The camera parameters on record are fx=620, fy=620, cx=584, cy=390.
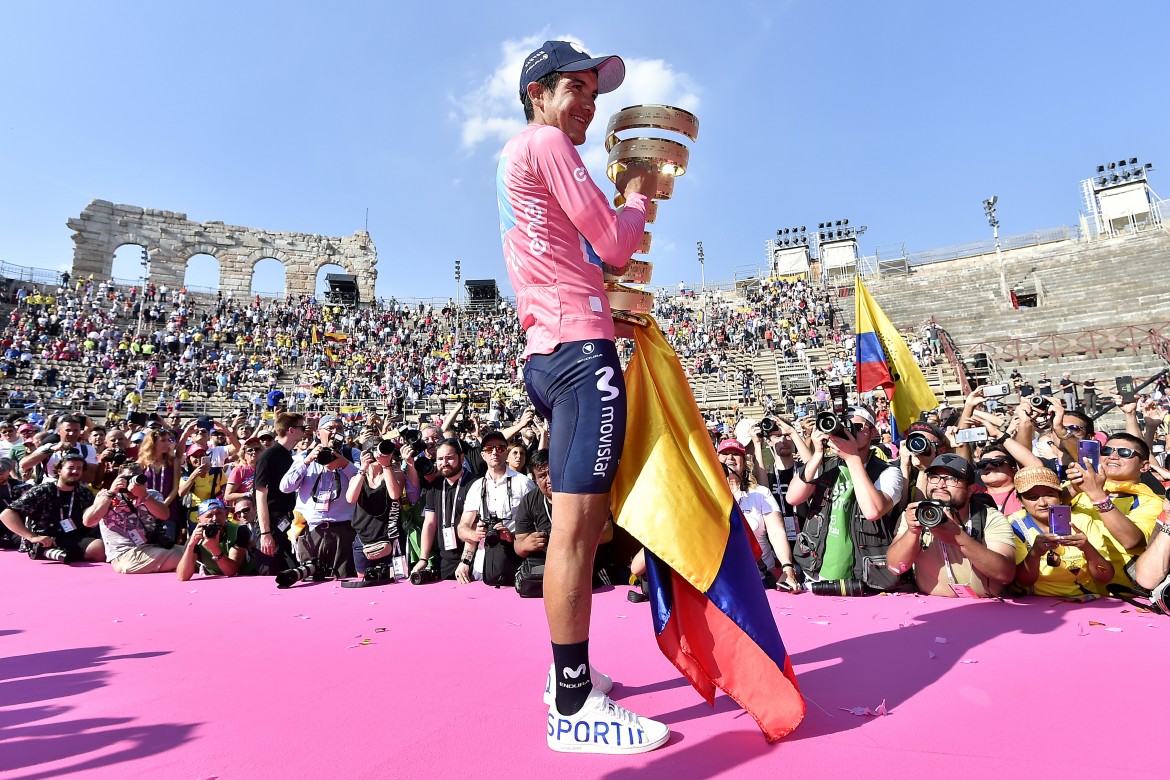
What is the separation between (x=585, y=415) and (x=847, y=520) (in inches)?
116

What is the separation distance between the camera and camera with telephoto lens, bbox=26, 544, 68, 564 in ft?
18.7

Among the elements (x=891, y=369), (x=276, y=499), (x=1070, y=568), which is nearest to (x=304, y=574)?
(x=276, y=499)

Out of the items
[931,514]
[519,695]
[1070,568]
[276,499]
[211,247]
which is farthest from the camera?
[211,247]

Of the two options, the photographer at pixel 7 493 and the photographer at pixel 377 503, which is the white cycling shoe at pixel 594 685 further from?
the photographer at pixel 7 493

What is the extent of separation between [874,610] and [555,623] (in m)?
2.30

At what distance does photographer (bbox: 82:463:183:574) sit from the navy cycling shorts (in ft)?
16.5

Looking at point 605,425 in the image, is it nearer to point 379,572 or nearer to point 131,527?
point 379,572

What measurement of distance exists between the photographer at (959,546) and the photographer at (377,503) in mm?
3453

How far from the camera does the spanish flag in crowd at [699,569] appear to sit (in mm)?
1684

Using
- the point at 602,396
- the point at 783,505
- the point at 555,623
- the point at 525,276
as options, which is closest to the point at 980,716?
the point at 555,623

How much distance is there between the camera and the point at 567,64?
1.80m

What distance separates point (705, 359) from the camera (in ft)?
75.5

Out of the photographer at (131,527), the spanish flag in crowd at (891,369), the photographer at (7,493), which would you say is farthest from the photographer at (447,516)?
the photographer at (7,493)

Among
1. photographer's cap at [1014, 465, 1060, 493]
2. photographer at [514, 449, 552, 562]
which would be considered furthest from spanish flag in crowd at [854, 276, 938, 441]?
photographer at [514, 449, 552, 562]
